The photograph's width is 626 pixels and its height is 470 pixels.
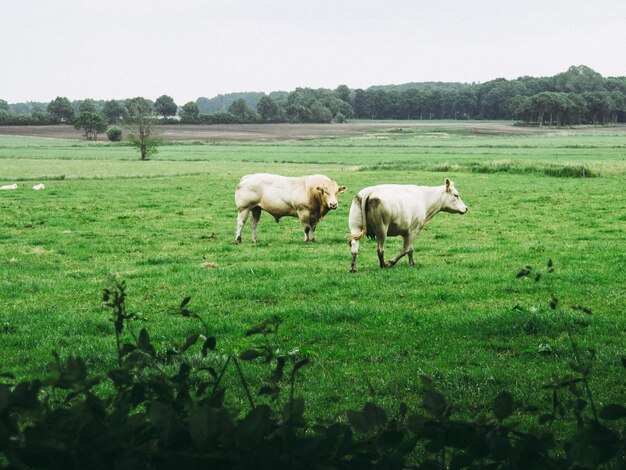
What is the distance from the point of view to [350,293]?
517 inches

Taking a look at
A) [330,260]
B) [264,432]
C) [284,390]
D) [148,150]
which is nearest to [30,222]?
[330,260]

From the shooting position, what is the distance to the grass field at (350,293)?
8.33 meters

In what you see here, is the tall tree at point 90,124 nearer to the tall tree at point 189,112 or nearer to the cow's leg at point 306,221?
the tall tree at point 189,112

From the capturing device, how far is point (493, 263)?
16.6 metres

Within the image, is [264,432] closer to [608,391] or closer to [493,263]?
[608,391]

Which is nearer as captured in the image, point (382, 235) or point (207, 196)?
point (382, 235)

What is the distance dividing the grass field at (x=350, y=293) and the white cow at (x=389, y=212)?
767 mm

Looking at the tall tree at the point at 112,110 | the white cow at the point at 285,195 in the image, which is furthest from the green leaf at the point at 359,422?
the tall tree at the point at 112,110

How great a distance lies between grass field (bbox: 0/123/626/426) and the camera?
8328 millimetres

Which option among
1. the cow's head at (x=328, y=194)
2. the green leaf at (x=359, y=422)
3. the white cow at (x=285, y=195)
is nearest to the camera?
the green leaf at (x=359, y=422)

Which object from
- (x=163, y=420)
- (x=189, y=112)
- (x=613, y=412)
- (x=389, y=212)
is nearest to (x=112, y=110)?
(x=189, y=112)

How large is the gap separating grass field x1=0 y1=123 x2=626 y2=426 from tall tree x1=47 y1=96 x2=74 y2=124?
175 m

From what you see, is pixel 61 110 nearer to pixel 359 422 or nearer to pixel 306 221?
pixel 306 221

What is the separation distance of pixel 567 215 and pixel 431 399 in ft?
85.3
